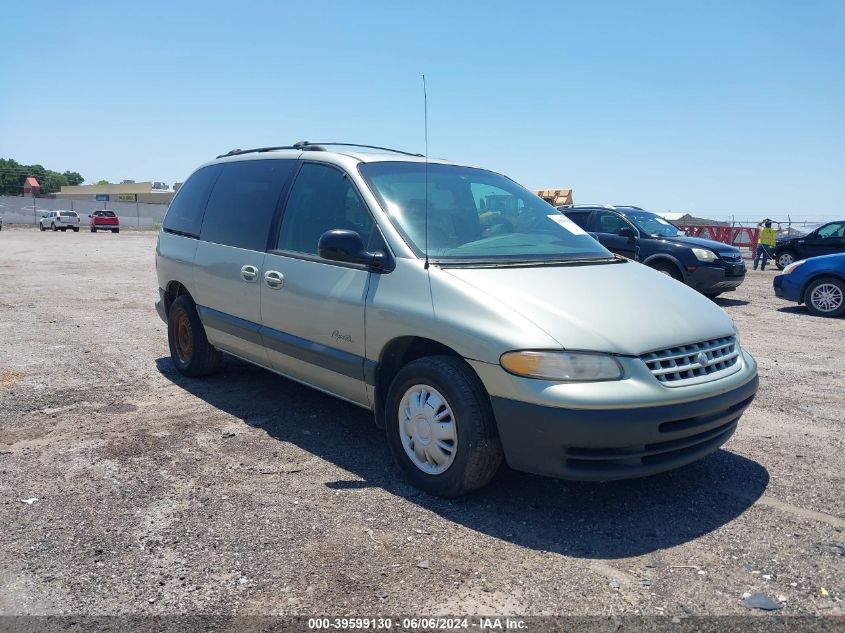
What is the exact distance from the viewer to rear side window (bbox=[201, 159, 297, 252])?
5023mm

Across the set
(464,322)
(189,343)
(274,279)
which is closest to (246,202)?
(274,279)

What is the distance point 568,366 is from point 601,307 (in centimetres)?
Result: 48

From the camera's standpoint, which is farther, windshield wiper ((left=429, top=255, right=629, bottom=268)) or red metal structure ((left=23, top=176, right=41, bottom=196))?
red metal structure ((left=23, top=176, right=41, bottom=196))

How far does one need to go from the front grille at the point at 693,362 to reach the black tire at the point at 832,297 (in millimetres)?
8442

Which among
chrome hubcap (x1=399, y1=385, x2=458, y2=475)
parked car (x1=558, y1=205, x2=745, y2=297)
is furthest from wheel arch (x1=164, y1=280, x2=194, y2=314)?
parked car (x1=558, y1=205, x2=745, y2=297)

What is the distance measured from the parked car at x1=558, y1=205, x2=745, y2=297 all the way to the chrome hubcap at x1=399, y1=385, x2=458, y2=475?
28.2ft

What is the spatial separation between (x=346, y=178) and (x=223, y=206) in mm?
1568

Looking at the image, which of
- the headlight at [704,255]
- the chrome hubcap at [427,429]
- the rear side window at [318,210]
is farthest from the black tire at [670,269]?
the chrome hubcap at [427,429]

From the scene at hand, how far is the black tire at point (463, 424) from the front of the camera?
136 inches

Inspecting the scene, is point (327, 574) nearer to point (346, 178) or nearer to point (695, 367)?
point (695, 367)

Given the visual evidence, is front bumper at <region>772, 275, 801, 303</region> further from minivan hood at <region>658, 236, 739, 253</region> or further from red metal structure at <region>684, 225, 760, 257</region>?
red metal structure at <region>684, 225, 760, 257</region>

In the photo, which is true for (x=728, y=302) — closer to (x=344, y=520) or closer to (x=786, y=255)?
(x=786, y=255)

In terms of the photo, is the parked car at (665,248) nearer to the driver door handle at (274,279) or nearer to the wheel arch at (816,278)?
the wheel arch at (816,278)

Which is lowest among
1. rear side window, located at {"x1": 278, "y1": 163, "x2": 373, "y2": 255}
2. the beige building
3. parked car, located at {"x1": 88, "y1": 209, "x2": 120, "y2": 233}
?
rear side window, located at {"x1": 278, "y1": 163, "x2": 373, "y2": 255}
